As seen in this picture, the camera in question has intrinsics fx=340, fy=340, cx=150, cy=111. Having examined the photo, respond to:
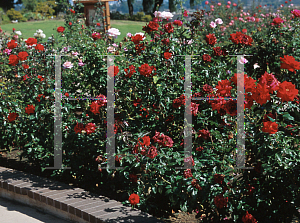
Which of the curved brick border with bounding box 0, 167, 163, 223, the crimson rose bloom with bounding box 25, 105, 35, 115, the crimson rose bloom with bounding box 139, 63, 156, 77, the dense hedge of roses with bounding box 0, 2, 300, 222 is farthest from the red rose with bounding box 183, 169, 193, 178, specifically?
the crimson rose bloom with bounding box 25, 105, 35, 115

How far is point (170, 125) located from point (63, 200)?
1154mm

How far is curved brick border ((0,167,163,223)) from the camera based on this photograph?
8.36 ft

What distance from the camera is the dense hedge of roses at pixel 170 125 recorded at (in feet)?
7.55

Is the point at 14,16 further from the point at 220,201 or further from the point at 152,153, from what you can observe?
the point at 220,201

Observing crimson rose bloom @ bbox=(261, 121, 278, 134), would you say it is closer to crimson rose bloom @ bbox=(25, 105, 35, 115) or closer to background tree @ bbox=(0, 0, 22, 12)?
crimson rose bloom @ bbox=(25, 105, 35, 115)

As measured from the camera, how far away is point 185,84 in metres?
3.04

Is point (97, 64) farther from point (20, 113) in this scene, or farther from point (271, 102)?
point (271, 102)

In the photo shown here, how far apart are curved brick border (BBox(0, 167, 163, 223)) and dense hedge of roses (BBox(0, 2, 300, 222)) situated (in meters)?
0.16

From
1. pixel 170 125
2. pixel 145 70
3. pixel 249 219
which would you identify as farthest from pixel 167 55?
pixel 249 219

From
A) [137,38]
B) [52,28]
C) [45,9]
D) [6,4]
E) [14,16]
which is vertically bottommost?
[137,38]

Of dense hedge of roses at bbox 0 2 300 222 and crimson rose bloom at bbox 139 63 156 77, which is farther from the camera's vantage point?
crimson rose bloom at bbox 139 63 156 77

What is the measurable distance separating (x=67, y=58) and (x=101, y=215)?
2.25 metres

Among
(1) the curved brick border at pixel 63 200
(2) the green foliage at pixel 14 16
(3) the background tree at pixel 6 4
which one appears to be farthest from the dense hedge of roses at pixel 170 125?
(3) the background tree at pixel 6 4

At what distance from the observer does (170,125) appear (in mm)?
3186
